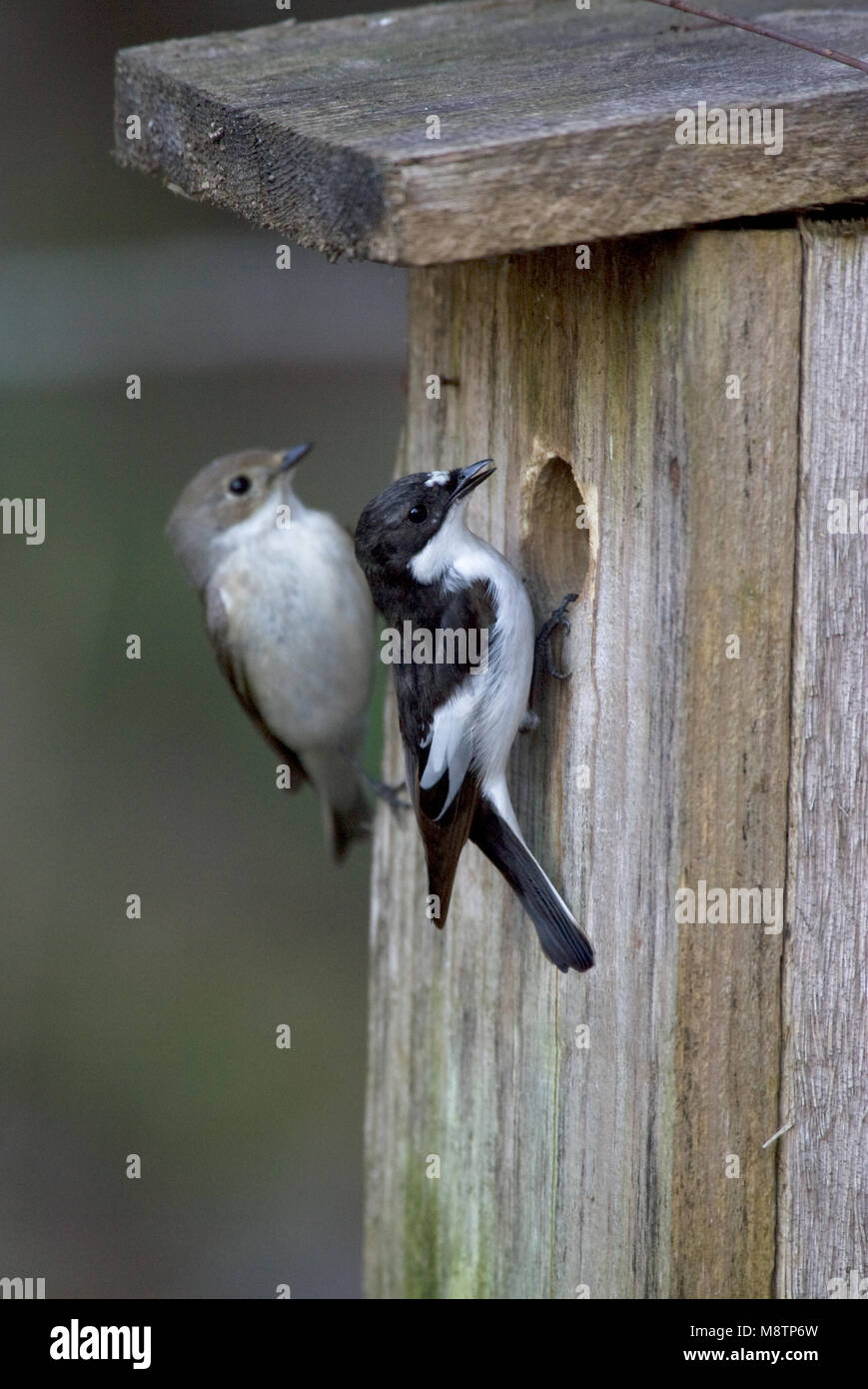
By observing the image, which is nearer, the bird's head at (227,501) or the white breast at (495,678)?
the white breast at (495,678)

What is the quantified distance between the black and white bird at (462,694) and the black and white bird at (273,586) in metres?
1.45

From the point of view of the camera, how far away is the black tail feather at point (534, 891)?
2869 millimetres

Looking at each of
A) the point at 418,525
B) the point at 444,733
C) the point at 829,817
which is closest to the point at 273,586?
the point at 418,525

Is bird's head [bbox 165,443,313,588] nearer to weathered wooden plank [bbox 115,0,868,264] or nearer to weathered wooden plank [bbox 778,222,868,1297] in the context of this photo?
weathered wooden plank [bbox 115,0,868,264]

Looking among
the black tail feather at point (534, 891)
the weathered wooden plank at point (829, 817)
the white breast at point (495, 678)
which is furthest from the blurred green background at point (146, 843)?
the weathered wooden plank at point (829, 817)

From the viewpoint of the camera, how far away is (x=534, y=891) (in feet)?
9.69

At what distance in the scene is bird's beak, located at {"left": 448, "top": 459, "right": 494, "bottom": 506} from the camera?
300 centimetres

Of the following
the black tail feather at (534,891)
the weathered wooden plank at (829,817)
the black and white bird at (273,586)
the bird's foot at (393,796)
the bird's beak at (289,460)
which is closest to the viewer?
the weathered wooden plank at (829,817)

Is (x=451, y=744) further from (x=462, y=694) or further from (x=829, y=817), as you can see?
(x=829, y=817)

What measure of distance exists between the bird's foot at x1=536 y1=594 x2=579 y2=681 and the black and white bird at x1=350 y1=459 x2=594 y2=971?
3cm

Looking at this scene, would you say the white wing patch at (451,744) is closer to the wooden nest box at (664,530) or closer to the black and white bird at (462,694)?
the black and white bird at (462,694)

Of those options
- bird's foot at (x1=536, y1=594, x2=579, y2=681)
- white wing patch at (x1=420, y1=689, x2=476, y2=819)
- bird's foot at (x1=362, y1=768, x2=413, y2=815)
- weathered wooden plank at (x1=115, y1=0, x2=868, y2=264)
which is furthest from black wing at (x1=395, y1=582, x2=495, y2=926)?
weathered wooden plank at (x1=115, y1=0, x2=868, y2=264)
